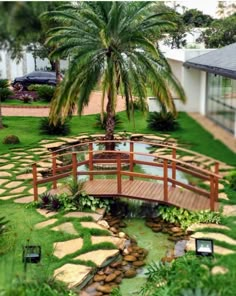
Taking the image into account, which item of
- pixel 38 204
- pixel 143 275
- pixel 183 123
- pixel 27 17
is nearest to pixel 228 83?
pixel 183 123

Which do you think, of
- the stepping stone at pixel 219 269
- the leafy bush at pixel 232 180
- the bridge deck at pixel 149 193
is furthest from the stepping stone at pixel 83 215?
the leafy bush at pixel 232 180

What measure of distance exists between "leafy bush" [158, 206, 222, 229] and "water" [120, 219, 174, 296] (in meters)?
0.40

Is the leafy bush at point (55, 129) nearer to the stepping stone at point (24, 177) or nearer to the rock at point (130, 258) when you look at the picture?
the stepping stone at point (24, 177)

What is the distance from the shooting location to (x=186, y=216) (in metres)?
7.04

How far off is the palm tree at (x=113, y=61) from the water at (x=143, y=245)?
12.0 ft

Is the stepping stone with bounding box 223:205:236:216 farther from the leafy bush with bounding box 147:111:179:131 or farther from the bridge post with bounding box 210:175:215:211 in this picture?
the leafy bush with bounding box 147:111:179:131

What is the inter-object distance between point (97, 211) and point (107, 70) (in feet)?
12.6

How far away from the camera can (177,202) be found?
24.4 feet

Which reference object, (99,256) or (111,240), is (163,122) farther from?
(99,256)

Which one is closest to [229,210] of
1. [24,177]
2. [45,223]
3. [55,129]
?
[45,223]

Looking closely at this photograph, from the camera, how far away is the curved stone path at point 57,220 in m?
5.32

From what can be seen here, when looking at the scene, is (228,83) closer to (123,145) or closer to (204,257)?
(123,145)

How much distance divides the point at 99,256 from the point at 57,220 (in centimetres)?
141

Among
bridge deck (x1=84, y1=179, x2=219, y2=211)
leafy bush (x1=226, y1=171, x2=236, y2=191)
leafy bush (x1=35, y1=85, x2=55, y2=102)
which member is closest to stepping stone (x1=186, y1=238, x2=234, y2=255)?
bridge deck (x1=84, y1=179, x2=219, y2=211)
